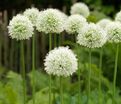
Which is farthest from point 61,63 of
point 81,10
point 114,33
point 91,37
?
point 81,10

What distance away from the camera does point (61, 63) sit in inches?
109

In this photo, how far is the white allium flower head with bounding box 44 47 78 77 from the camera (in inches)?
109

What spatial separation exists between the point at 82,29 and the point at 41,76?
2.89 meters

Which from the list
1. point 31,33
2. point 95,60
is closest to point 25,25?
point 31,33

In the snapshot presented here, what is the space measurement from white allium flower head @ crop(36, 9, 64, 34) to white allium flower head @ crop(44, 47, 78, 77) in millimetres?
419

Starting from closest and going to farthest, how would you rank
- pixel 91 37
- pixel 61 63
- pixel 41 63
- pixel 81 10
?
pixel 61 63 < pixel 91 37 < pixel 81 10 < pixel 41 63

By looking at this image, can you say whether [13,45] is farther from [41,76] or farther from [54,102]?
[54,102]

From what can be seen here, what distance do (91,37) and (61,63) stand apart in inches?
18.8

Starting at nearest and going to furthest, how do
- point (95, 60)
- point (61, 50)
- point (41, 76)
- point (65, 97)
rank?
1. point (61, 50)
2. point (65, 97)
3. point (41, 76)
4. point (95, 60)

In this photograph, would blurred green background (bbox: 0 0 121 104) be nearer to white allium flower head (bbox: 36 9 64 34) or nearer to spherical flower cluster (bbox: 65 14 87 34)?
spherical flower cluster (bbox: 65 14 87 34)

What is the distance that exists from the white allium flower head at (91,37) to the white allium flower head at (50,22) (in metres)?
0.16

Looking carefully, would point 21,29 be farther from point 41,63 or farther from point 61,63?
point 41,63

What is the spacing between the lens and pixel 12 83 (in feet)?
18.1

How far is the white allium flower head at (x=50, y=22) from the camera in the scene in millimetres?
3232
